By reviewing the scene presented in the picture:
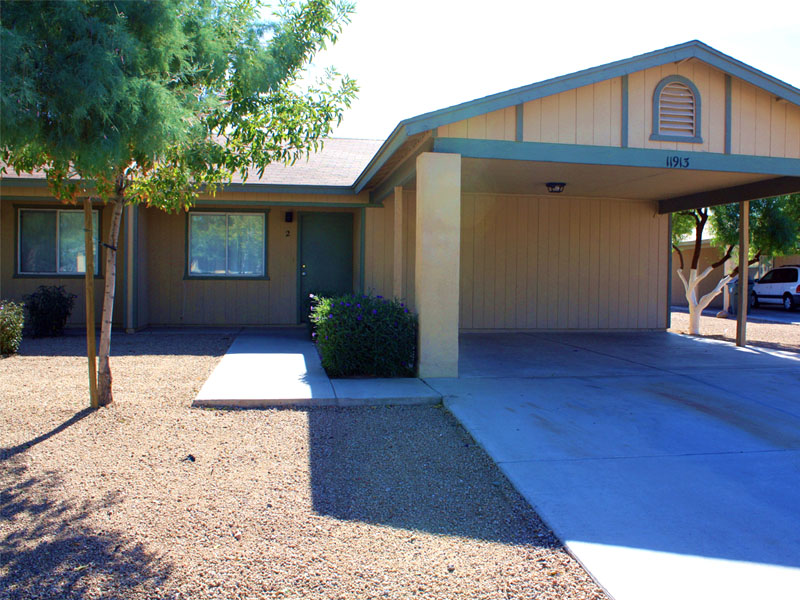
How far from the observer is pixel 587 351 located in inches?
399

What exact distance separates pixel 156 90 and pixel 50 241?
998 centimetres

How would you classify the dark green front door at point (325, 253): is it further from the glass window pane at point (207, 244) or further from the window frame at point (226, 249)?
Answer: the glass window pane at point (207, 244)

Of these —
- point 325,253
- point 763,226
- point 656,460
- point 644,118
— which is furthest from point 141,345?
point 763,226

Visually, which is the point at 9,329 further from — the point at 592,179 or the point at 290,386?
the point at 592,179

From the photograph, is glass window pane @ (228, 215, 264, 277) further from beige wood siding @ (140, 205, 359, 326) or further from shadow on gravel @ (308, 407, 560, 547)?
shadow on gravel @ (308, 407, 560, 547)

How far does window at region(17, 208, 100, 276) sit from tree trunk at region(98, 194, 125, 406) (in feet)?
24.6

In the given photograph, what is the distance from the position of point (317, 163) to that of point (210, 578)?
38.1 ft

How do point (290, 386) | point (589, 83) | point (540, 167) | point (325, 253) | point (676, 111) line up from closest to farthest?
point (290, 386), point (589, 83), point (676, 111), point (540, 167), point (325, 253)

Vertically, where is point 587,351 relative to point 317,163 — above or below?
below

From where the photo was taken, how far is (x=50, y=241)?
42.1 ft

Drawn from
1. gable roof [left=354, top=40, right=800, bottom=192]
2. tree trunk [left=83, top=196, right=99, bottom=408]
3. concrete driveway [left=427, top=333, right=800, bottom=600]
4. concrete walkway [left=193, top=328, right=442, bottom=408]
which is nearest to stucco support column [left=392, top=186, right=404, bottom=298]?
gable roof [left=354, top=40, right=800, bottom=192]

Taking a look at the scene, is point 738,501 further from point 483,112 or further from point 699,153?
point 699,153

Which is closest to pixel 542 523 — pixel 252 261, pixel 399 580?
pixel 399 580

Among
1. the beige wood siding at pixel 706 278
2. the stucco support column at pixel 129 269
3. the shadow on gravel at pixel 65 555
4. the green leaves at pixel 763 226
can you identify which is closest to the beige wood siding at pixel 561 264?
the green leaves at pixel 763 226
